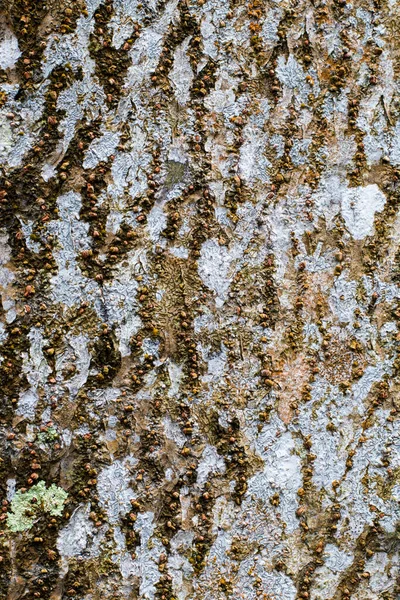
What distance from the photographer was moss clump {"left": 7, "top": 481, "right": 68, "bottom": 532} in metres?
1.08

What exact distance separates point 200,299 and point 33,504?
1.58 feet

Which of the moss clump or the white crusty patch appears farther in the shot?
the white crusty patch

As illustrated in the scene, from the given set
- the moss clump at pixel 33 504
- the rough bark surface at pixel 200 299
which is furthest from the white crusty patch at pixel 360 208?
the moss clump at pixel 33 504

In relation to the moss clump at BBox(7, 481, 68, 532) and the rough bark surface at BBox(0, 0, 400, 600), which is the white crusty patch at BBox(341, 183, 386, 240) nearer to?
the rough bark surface at BBox(0, 0, 400, 600)

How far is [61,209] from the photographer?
111cm

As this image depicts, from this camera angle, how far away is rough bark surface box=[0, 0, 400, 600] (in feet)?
3.59

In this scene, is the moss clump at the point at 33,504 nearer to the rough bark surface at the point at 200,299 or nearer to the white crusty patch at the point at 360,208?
the rough bark surface at the point at 200,299

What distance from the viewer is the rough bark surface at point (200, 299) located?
43.1 inches

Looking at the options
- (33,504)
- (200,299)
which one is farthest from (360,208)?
(33,504)

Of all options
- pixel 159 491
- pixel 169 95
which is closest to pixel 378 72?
pixel 169 95

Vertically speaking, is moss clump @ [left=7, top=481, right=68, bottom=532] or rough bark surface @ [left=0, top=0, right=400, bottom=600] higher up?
rough bark surface @ [left=0, top=0, right=400, bottom=600]

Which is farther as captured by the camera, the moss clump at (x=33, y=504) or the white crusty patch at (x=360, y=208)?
the white crusty patch at (x=360, y=208)

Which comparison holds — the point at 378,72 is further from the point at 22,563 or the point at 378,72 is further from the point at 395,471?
the point at 22,563

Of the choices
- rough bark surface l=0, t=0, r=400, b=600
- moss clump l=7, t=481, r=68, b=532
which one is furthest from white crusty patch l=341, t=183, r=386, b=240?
moss clump l=7, t=481, r=68, b=532
